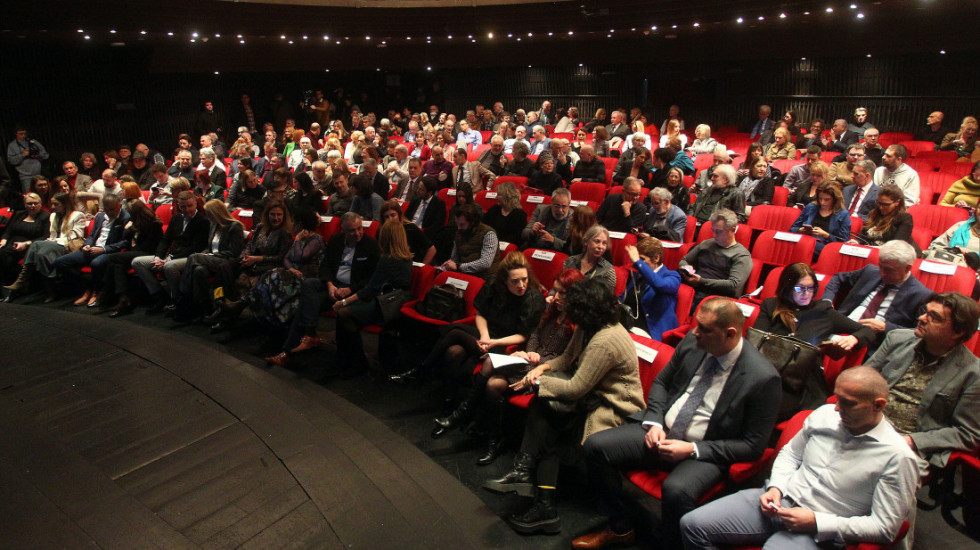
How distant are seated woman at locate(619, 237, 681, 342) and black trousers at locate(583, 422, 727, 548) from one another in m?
1.28

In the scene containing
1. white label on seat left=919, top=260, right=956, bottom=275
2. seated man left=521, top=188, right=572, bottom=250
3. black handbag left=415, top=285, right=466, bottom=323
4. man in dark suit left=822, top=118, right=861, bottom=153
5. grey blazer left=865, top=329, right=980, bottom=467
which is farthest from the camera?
man in dark suit left=822, top=118, right=861, bottom=153

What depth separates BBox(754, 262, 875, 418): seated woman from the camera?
3.04 meters

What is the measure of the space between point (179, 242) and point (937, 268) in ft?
20.0

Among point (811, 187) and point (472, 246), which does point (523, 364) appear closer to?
point (472, 246)

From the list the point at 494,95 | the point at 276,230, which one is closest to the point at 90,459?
the point at 276,230

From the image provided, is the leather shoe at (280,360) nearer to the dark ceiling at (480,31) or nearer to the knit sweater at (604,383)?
the knit sweater at (604,383)

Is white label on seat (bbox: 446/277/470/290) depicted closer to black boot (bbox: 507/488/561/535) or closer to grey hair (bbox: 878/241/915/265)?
black boot (bbox: 507/488/561/535)

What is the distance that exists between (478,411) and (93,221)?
522 centimetres

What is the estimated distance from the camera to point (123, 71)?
11477mm

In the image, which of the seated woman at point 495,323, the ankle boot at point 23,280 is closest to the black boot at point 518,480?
the seated woman at point 495,323

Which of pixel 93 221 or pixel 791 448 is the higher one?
pixel 93 221

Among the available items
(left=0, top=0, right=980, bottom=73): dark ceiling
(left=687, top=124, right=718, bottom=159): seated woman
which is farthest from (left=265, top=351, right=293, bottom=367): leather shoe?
(left=0, top=0, right=980, bottom=73): dark ceiling

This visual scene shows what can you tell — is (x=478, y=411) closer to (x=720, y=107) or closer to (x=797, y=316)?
(x=797, y=316)

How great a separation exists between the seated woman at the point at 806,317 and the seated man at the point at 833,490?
36.4 inches
